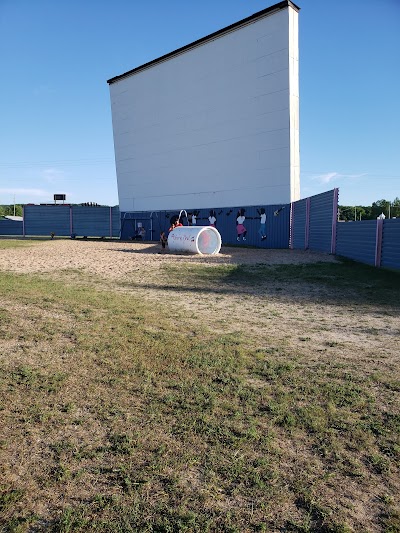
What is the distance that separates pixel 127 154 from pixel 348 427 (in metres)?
34.0

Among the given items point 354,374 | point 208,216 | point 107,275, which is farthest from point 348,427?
point 208,216

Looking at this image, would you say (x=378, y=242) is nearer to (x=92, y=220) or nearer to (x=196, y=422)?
(x=196, y=422)

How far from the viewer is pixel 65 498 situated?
258cm

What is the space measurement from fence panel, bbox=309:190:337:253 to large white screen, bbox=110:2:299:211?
4158 mm

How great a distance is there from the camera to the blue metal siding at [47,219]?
129ft

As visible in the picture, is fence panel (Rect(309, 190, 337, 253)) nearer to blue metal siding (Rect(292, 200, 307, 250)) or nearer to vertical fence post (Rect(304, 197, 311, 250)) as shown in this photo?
vertical fence post (Rect(304, 197, 311, 250))

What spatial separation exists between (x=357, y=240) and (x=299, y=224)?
24.7 ft

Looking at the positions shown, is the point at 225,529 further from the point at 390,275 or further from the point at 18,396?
the point at 390,275

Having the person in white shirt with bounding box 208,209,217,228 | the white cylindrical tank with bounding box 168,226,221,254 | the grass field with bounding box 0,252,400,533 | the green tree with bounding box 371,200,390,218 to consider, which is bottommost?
the grass field with bounding box 0,252,400,533

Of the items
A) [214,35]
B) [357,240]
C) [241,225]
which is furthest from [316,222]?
[214,35]

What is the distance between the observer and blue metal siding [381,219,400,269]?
43.9ft

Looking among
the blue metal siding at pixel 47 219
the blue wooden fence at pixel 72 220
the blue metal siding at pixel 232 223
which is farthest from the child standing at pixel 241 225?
the blue metal siding at pixel 47 219

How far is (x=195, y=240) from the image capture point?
714 inches

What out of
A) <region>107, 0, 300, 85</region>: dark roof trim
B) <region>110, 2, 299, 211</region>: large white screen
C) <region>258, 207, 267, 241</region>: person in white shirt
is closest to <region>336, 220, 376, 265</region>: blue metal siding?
<region>110, 2, 299, 211</region>: large white screen
